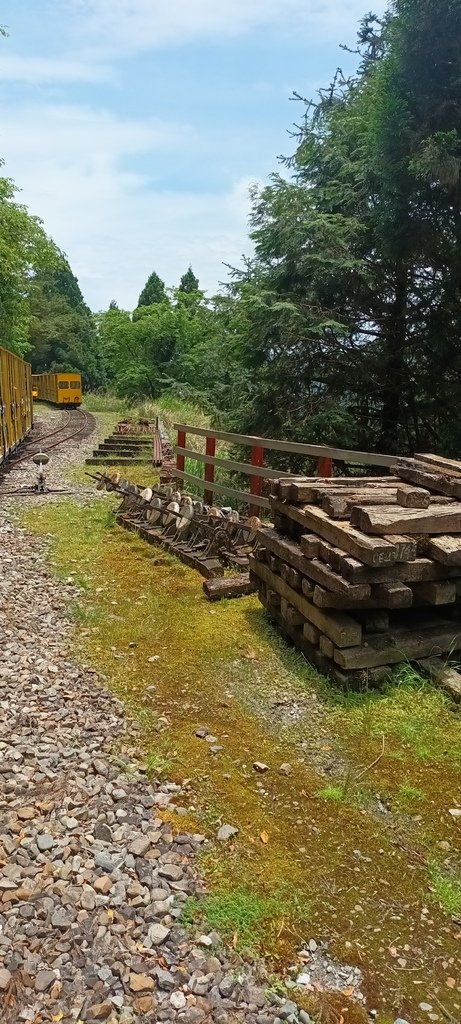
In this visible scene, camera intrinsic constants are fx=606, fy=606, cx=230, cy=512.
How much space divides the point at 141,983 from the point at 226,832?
824 millimetres

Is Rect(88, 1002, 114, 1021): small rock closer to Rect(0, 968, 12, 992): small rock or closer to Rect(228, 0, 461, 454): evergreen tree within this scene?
Rect(0, 968, 12, 992): small rock

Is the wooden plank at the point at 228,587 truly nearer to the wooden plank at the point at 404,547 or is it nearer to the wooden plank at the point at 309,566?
the wooden plank at the point at 309,566

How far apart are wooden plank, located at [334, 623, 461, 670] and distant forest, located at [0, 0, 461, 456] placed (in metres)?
4.41

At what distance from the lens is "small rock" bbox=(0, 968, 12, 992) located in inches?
84.3

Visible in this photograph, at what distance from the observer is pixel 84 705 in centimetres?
404

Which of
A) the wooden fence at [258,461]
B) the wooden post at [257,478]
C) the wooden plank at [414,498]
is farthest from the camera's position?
the wooden post at [257,478]

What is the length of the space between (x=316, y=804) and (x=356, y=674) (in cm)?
116

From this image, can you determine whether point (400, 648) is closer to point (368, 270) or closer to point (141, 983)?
point (141, 983)

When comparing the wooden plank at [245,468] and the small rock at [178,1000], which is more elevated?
the wooden plank at [245,468]

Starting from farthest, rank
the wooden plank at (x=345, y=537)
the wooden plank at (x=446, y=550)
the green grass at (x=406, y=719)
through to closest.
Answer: the wooden plank at (x=446, y=550) < the wooden plank at (x=345, y=537) < the green grass at (x=406, y=719)

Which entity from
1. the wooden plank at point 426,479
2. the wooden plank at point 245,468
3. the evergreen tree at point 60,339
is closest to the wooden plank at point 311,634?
the wooden plank at point 426,479

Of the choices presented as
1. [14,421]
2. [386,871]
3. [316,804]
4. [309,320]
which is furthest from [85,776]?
[14,421]

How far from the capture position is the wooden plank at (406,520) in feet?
12.8

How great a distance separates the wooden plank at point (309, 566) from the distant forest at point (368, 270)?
417 centimetres
